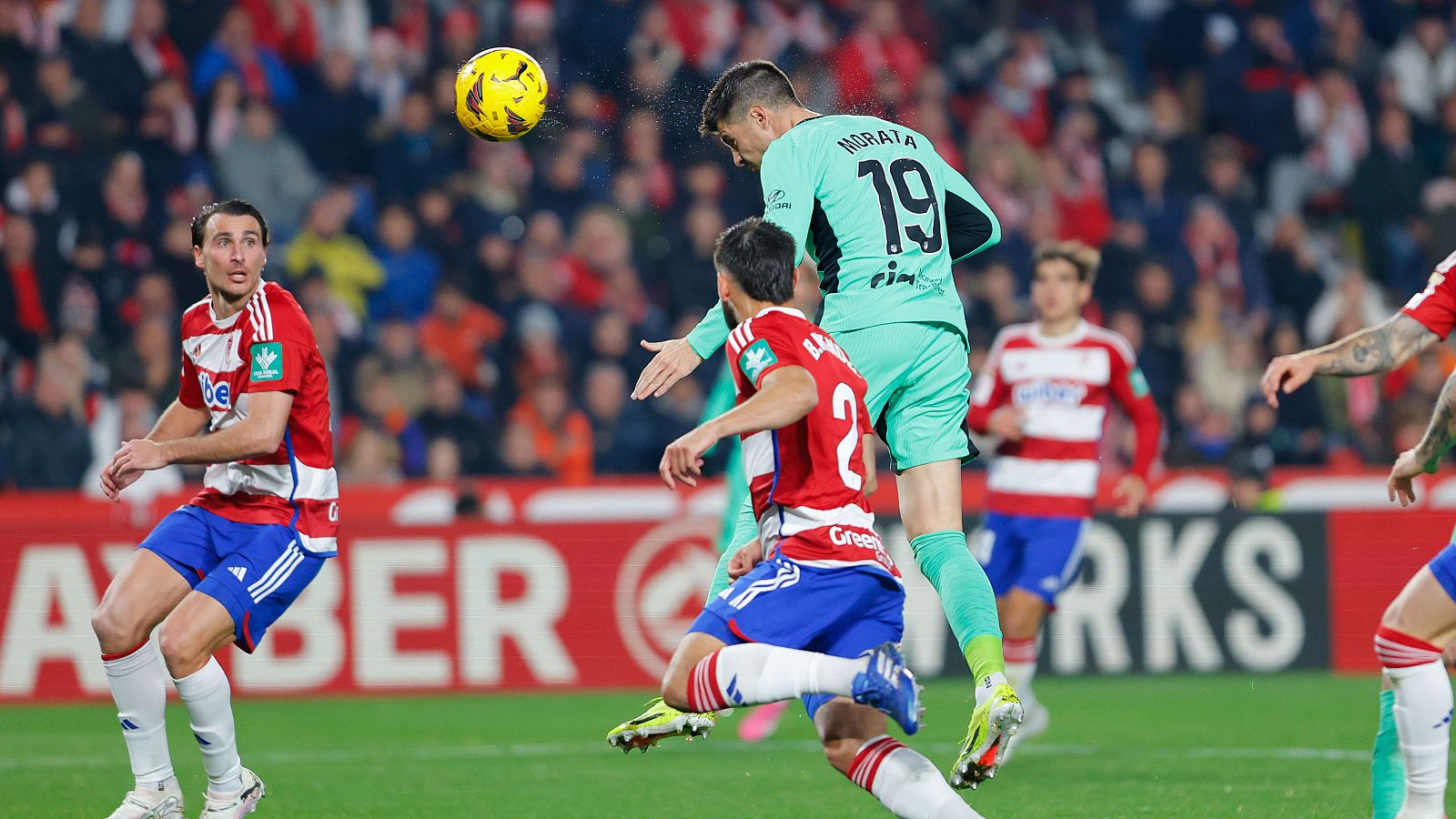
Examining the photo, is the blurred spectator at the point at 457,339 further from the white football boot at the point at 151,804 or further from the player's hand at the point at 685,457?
the player's hand at the point at 685,457

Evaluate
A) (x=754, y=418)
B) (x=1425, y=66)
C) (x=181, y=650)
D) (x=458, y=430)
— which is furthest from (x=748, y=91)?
(x=1425, y=66)

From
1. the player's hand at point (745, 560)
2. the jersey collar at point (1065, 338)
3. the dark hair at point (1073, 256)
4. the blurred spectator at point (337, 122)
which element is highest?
the blurred spectator at point (337, 122)

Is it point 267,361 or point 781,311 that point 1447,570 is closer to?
point 781,311

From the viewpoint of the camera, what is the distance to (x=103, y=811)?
7383 mm

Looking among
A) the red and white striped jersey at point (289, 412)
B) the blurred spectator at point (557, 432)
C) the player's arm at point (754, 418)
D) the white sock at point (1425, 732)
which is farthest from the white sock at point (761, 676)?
the blurred spectator at point (557, 432)

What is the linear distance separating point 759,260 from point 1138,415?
486 cm

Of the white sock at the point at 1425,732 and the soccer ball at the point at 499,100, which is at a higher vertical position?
the soccer ball at the point at 499,100

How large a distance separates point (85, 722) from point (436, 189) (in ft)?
19.4

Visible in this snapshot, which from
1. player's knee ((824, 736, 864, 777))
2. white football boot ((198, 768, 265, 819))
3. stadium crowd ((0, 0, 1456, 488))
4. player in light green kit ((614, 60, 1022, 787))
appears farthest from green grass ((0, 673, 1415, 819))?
stadium crowd ((0, 0, 1456, 488))

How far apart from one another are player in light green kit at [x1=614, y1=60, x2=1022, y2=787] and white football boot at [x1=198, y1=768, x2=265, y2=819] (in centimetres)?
200

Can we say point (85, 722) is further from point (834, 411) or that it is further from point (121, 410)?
point (834, 411)

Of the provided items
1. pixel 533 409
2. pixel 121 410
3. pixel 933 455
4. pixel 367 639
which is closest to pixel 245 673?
pixel 367 639

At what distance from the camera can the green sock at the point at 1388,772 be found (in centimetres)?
572

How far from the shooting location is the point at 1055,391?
9.73 metres
